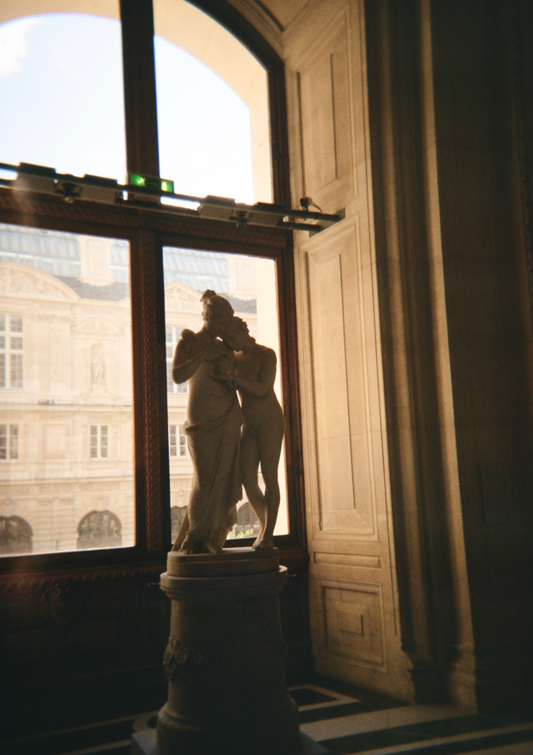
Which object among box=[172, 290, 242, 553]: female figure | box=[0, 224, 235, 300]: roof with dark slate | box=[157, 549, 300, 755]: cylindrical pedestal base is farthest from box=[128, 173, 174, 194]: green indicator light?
box=[157, 549, 300, 755]: cylindrical pedestal base

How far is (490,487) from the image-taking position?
491 centimetres

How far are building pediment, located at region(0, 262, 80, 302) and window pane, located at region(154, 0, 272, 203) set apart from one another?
1576 millimetres

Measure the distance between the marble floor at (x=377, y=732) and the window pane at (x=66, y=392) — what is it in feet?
4.90

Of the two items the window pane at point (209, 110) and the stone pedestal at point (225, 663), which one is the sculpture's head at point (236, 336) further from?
the window pane at point (209, 110)

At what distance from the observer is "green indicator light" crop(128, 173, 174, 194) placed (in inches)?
215

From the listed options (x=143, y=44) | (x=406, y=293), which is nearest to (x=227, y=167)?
(x=143, y=44)

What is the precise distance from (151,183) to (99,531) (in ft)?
10.0

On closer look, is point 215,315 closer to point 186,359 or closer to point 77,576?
point 186,359

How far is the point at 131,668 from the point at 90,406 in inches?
88.2

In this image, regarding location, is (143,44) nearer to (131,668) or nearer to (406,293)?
(406,293)

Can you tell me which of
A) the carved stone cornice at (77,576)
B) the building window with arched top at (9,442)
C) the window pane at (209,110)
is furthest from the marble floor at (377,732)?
the window pane at (209,110)

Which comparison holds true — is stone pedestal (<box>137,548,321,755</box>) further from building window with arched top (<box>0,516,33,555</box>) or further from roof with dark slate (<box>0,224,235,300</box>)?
roof with dark slate (<box>0,224,235,300</box>)

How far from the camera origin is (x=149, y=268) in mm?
5973

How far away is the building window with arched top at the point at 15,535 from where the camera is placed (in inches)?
201
